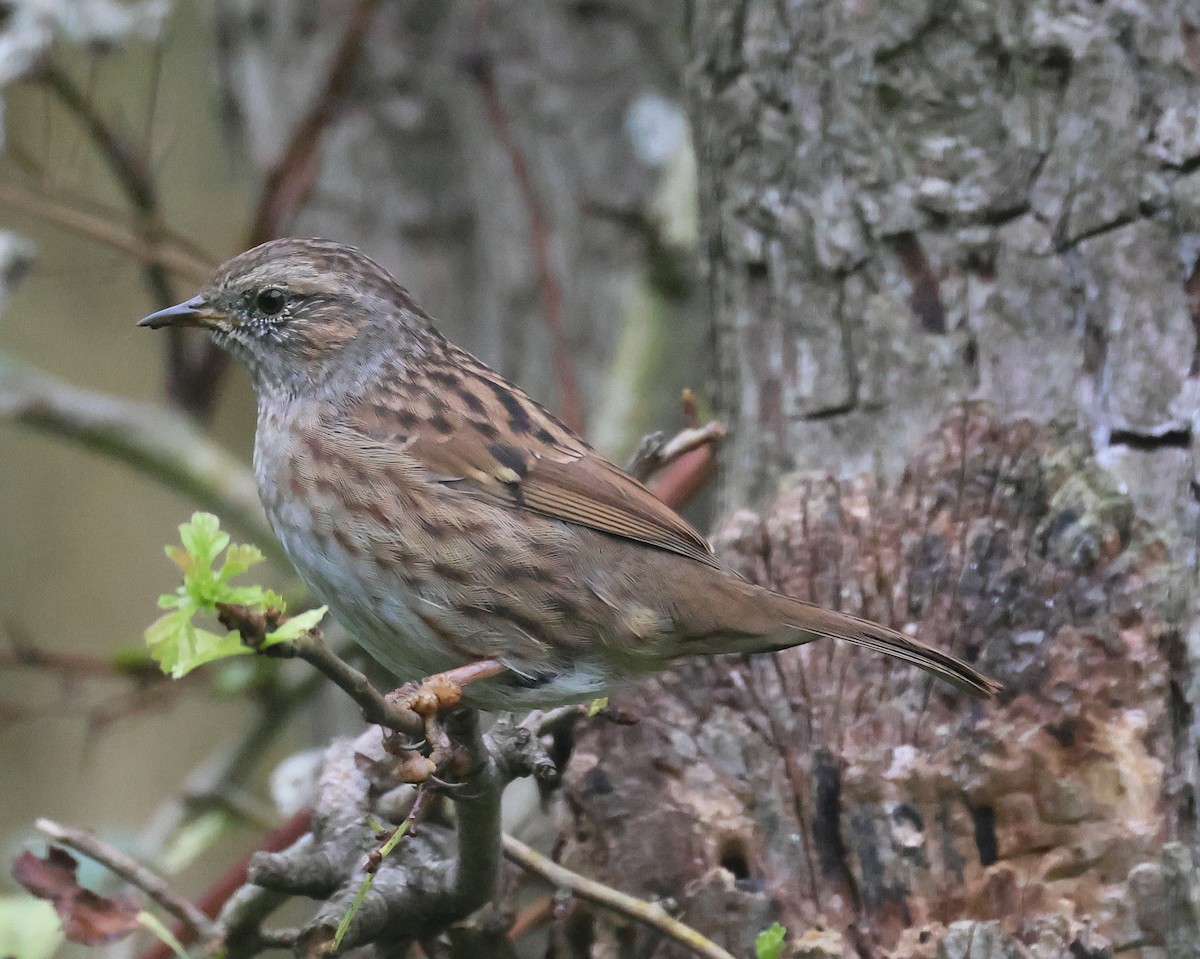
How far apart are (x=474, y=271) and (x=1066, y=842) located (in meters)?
3.58

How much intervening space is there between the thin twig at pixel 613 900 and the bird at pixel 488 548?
0.29 meters

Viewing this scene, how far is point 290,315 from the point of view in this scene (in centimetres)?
319

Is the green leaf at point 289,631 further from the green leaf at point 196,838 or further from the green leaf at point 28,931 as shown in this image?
the green leaf at point 196,838

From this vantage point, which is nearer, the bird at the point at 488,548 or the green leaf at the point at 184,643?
the green leaf at the point at 184,643

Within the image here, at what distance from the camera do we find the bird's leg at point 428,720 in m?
2.04

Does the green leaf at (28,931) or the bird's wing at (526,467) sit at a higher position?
the bird's wing at (526,467)

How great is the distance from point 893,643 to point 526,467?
2.81 feet

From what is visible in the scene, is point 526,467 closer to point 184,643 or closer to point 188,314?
point 188,314

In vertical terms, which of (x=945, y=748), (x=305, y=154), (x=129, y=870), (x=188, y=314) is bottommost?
(x=129, y=870)

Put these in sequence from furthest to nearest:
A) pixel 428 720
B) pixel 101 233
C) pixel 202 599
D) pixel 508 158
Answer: pixel 508 158 → pixel 101 233 → pixel 428 720 → pixel 202 599

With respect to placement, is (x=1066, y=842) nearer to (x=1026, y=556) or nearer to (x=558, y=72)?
(x=1026, y=556)

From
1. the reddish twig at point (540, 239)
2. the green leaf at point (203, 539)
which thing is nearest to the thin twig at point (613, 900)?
the green leaf at point (203, 539)

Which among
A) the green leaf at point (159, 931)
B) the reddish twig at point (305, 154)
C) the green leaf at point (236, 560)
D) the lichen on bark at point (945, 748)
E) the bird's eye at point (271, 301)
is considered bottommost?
the green leaf at point (159, 931)

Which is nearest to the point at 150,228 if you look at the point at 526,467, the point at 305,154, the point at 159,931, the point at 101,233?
the point at 101,233
